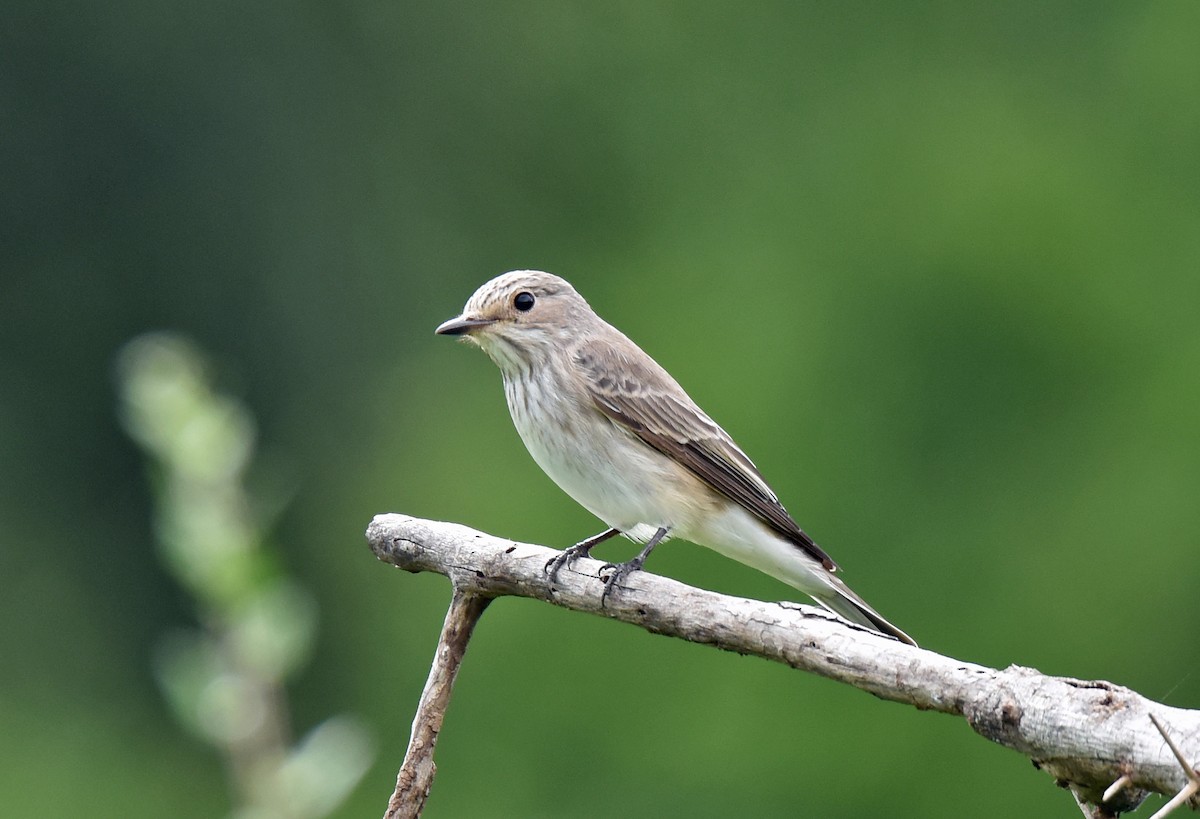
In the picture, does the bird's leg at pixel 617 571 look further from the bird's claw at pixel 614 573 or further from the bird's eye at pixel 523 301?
the bird's eye at pixel 523 301

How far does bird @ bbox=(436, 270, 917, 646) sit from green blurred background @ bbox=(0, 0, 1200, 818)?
6449 mm

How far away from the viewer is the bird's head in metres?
6.37

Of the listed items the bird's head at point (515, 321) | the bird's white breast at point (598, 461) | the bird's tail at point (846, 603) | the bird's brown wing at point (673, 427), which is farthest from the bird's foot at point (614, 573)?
the bird's head at point (515, 321)

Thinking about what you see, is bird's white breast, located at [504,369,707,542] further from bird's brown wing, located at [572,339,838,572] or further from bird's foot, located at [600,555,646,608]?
bird's foot, located at [600,555,646,608]

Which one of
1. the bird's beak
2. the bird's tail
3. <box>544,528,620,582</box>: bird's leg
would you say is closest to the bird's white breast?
the bird's beak

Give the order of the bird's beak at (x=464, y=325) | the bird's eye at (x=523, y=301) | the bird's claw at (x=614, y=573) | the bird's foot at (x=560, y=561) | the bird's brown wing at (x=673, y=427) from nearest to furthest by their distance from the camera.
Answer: the bird's claw at (x=614, y=573) < the bird's foot at (x=560, y=561) < the bird's beak at (x=464, y=325) < the bird's brown wing at (x=673, y=427) < the bird's eye at (x=523, y=301)

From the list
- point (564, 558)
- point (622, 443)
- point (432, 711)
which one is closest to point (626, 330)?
point (622, 443)

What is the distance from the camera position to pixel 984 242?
16.9 meters

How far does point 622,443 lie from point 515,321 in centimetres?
60

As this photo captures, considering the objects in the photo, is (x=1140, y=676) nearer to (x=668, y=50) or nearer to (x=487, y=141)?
(x=668, y=50)

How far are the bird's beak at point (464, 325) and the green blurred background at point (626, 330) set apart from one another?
6.86 m

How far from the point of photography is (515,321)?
6.43 m

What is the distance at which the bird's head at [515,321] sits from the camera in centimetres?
637

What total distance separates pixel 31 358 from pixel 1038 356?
1356 centimetres
